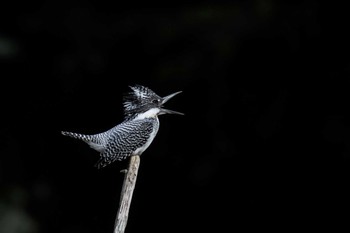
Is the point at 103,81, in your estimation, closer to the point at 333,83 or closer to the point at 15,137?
the point at 15,137

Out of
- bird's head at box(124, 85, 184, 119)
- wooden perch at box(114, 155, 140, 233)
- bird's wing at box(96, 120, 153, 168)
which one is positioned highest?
bird's head at box(124, 85, 184, 119)

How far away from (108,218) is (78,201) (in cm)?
31

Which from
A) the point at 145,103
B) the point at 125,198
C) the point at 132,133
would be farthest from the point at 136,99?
the point at 125,198

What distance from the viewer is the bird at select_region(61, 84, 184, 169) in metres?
5.81

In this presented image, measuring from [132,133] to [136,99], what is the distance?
11.8 inches

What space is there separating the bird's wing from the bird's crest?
123 millimetres

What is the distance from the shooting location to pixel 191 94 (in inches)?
324

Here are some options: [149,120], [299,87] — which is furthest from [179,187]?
[149,120]

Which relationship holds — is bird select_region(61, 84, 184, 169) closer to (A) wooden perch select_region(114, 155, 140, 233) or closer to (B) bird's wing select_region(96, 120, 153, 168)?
(B) bird's wing select_region(96, 120, 153, 168)

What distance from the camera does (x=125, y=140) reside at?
584cm

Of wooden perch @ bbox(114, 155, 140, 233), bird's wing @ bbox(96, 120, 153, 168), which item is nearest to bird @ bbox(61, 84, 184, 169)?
bird's wing @ bbox(96, 120, 153, 168)

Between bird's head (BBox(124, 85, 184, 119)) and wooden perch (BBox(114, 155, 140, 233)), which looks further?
bird's head (BBox(124, 85, 184, 119))

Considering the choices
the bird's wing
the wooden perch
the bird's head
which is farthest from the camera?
the bird's head

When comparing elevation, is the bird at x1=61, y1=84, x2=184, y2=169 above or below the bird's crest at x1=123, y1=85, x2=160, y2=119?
below
